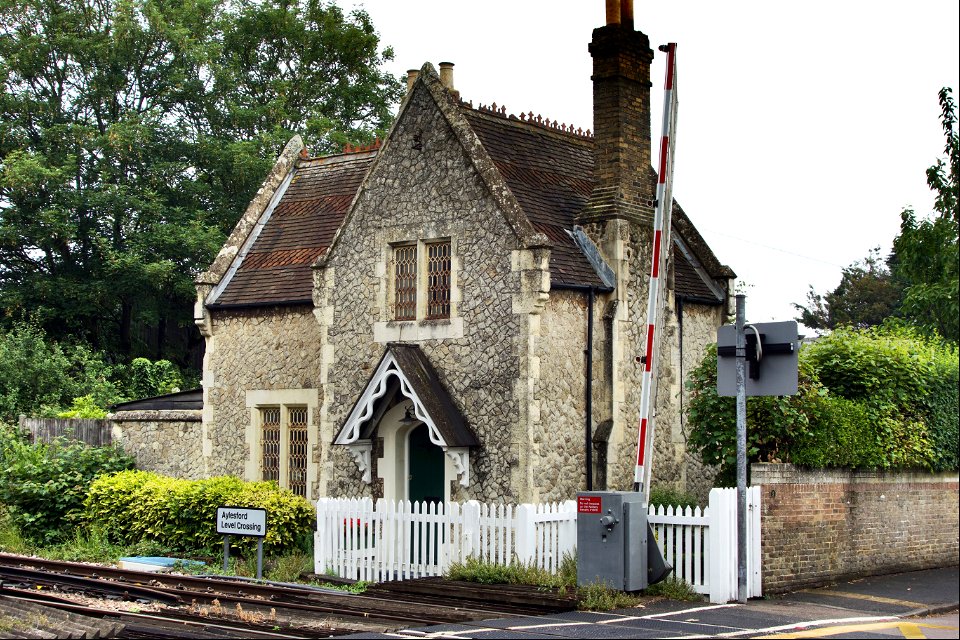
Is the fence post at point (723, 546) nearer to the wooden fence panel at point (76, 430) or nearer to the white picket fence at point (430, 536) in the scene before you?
the white picket fence at point (430, 536)

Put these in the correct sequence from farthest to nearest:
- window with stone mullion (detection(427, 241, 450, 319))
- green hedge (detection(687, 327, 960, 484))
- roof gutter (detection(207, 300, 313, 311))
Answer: roof gutter (detection(207, 300, 313, 311)), window with stone mullion (detection(427, 241, 450, 319)), green hedge (detection(687, 327, 960, 484))

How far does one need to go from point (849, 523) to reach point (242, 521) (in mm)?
9064

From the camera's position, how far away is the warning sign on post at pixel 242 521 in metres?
19.5

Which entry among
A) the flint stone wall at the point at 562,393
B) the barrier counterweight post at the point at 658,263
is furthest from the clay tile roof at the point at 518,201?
the barrier counterweight post at the point at 658,263

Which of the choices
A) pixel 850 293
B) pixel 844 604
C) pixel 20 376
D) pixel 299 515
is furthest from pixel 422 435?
pixel 850 293

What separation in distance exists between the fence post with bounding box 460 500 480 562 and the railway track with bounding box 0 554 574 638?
66cm

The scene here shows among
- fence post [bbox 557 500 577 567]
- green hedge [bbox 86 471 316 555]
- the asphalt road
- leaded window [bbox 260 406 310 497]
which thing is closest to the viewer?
the asphalt road

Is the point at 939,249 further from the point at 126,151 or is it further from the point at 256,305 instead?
the point at 126,151

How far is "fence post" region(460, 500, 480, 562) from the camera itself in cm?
1780

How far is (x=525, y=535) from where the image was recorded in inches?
676

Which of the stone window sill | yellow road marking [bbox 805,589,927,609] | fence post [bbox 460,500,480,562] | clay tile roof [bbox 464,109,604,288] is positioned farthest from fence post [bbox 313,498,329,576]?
yellow road marking [bbox 805,589,927,609]

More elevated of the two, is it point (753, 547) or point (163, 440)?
point (163, 440)

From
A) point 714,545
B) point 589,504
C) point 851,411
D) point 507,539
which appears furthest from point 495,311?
point 714,545

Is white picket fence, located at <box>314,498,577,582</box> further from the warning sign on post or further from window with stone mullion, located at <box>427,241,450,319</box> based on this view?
window with stone mullion, located at <box>427,241,450,319</box>
